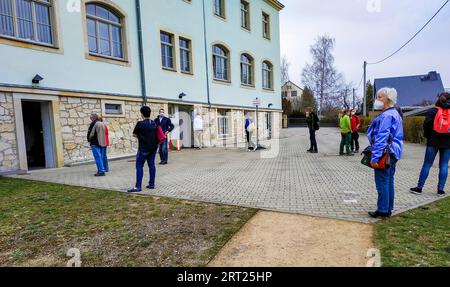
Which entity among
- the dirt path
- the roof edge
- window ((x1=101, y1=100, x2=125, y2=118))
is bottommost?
the dirt path

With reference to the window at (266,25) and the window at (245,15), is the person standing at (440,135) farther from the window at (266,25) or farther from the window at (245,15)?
the window at (266,25)

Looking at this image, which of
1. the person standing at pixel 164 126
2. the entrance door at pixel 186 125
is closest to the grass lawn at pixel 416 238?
the person standing at pixel 164 126

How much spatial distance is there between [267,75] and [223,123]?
25.3 feet

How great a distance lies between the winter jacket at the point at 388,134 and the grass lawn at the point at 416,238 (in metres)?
0.90

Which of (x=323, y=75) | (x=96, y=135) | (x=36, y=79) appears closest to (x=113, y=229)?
(x=96, y=135)

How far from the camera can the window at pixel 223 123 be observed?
19547mm

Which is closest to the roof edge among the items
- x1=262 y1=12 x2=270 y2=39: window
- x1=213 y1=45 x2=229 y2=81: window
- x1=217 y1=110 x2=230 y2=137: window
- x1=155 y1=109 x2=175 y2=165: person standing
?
x1=262 y1=12 x2=270 y2=39: window

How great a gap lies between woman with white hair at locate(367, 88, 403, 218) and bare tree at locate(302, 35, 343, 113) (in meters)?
51.5

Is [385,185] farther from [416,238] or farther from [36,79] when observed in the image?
[36,79]

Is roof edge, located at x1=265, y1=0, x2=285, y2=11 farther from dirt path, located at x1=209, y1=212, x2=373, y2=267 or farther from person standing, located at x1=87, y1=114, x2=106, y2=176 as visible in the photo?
dirt path, located at x1=209, y1=212, x2=373, y2=267

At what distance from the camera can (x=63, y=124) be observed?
10.5 meters

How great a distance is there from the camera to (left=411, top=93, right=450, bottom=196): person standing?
18.1 ft

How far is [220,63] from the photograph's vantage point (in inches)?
766

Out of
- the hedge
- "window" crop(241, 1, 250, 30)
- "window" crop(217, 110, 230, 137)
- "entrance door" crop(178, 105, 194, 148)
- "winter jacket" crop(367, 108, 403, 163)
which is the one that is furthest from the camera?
"window" crop(241, 1, 250, 30)
